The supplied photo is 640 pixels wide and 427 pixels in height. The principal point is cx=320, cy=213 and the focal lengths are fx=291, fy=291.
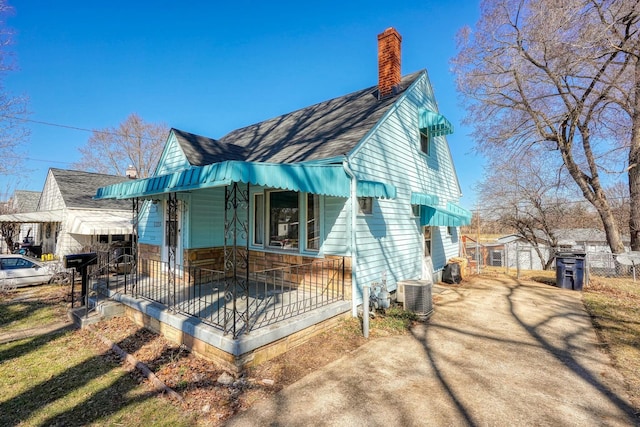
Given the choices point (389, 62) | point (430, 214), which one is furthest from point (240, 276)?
point (389, 62)

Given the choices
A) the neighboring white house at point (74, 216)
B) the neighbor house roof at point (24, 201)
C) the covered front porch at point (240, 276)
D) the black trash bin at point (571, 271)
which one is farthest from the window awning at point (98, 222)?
the black trash bin at point (571, 271)

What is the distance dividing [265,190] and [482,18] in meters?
13.6

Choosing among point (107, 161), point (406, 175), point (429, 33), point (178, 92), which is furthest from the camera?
point (107, 161)

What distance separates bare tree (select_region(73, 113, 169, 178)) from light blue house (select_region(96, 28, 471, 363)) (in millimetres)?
24868

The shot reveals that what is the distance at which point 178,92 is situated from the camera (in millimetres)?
20797

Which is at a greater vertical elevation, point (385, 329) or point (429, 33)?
point (429, 33)

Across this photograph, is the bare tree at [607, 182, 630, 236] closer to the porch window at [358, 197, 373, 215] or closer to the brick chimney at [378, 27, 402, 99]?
the brick chimney at [378, 27, 402, 99]

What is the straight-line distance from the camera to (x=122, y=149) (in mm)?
31141

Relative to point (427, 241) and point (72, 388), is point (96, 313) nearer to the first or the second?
point (72, 388)

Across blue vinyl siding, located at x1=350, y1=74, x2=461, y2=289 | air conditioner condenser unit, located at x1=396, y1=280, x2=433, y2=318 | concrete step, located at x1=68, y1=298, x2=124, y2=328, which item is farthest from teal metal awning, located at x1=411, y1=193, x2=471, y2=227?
concrete step, located at x1=68, y1=298, x2=124, y2=328

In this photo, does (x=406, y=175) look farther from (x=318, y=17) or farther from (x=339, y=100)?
(x=318, y=17)

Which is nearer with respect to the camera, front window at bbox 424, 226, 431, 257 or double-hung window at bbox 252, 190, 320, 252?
double-hung window at bbox 252, 190, 320, 252

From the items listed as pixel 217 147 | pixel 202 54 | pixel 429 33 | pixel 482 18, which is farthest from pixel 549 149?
pixel 202 54

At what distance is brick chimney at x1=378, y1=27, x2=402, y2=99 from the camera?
30.5ft
